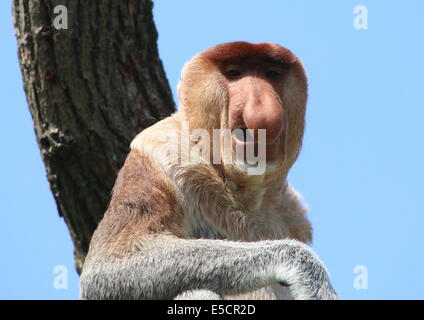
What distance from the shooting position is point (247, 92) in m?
7.82

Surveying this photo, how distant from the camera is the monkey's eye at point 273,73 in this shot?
8.10 metres

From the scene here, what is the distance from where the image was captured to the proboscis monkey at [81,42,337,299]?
750cm

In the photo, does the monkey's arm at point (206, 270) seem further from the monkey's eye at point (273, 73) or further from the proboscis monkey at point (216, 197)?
the monkey's eye at point (273, 73)

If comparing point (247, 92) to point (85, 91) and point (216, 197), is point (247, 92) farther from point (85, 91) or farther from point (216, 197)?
point (85, 91)

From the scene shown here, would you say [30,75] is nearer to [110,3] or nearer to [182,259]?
[110,3]

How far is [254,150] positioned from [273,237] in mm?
790

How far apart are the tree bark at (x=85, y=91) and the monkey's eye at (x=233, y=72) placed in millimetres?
1450

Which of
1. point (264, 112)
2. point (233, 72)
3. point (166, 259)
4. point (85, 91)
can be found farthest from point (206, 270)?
point (85, 91)

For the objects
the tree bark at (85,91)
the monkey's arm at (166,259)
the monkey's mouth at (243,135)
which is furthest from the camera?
the tree bark at (85,91)

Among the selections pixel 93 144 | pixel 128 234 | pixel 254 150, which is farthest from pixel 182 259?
pixel 93 144

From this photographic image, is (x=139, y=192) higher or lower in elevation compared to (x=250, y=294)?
higher

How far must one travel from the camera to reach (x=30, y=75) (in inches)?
357

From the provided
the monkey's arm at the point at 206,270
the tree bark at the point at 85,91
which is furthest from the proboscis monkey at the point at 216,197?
the tree bark at the point at 85,91

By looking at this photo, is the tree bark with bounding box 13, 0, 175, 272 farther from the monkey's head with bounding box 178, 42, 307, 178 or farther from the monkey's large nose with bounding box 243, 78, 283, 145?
the monkey's large nose with bounding box 243, 78, 283, 145
